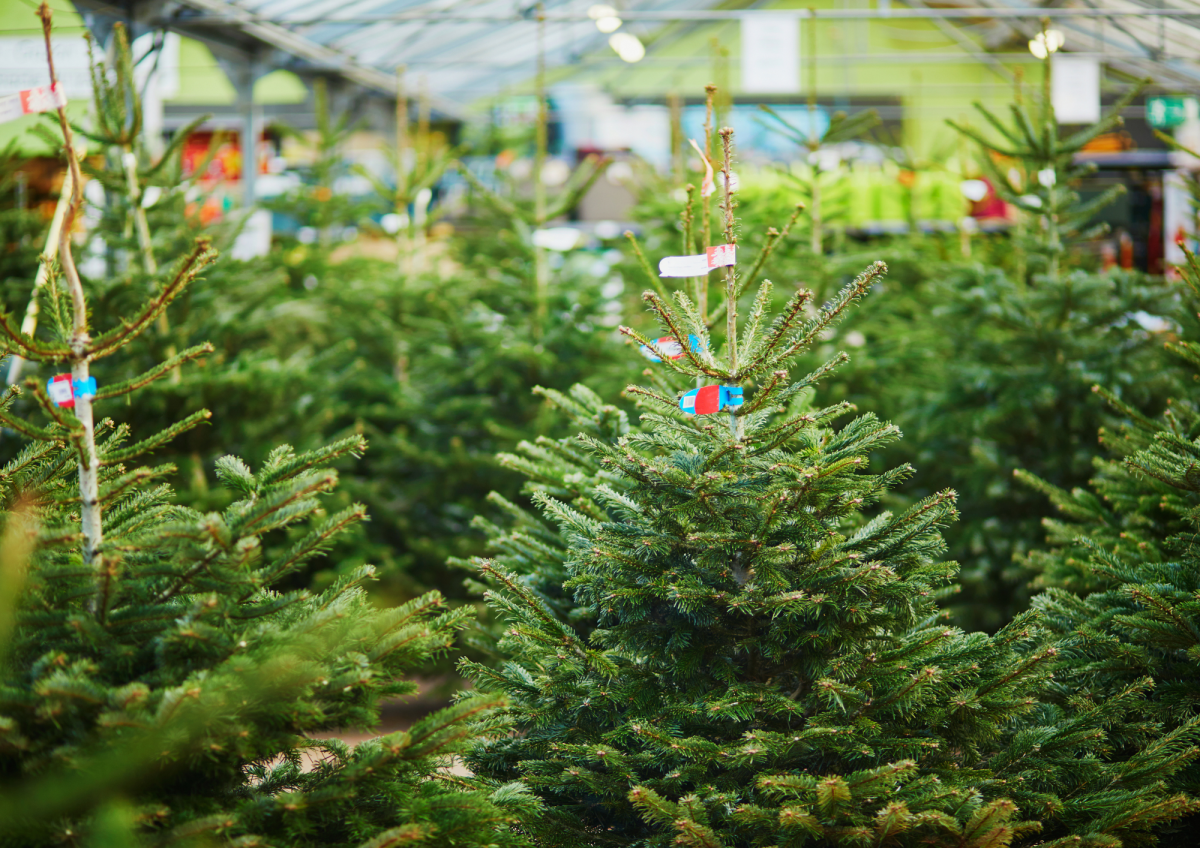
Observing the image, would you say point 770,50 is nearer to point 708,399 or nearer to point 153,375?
point 708,399

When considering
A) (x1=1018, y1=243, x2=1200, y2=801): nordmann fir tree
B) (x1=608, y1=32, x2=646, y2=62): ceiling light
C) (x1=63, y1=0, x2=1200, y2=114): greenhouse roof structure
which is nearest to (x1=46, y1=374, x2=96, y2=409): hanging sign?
(x1=1018, y1=243, x2=1200, y2=801): nordmann fir tree

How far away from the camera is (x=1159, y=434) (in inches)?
110

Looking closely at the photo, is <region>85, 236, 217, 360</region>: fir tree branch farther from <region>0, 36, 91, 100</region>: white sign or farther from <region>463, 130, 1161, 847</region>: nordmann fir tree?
<region>0, 36, 91, 100</region>: white sign

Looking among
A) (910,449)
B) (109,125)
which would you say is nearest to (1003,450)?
(910,449)

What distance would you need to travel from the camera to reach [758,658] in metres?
2.47

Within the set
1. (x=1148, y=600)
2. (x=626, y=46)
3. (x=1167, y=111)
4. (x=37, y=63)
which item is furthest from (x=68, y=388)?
(x=1167, y=111)

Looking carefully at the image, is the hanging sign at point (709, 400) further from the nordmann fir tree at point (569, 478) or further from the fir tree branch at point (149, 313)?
the fir tree branch at point (149, 313)

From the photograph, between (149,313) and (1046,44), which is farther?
(1046,44)

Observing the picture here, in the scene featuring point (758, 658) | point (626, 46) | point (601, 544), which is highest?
point (626, 46)

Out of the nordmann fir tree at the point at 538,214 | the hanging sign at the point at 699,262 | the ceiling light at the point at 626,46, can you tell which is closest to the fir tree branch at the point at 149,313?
the hanging sign at the point at 699,262

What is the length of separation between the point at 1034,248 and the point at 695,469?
3.77 meters

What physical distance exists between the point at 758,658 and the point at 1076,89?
9312 mm

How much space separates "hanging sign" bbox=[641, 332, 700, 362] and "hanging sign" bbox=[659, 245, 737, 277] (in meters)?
0.17

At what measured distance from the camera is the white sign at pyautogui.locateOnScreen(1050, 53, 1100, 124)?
31.1 feet
